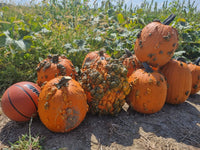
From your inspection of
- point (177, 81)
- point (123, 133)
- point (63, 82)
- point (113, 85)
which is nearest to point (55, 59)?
point (63, 82)

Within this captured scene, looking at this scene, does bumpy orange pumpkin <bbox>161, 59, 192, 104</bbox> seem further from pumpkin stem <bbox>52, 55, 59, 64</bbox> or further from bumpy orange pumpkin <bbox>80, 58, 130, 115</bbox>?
pumpkin stem <bbox>52, 55, 59, 64</bbox>

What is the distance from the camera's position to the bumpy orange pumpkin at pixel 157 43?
2.32m

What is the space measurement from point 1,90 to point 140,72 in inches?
95.2

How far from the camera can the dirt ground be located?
1.82 meters

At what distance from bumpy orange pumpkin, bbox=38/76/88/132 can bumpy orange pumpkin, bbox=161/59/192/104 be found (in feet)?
4.56

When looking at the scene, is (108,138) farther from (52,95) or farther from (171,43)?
(171,43)

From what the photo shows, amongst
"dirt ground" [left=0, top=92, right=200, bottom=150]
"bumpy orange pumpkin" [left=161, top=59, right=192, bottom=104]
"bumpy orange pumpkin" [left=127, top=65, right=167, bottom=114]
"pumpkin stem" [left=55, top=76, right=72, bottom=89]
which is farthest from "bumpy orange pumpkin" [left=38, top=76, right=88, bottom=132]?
"bumpy orange pumpkin" [left=161, top=59, right=192, bottom=104]

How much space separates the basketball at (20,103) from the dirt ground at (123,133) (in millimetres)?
153

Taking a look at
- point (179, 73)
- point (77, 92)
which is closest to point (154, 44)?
point (179, 73)

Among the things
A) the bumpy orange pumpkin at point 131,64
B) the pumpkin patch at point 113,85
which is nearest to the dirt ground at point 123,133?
the pumpkin patch at point 113,85

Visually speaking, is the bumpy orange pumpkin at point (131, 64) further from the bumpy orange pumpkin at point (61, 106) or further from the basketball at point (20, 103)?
the basketball at point (20, 103)

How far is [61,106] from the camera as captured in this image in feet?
6.00

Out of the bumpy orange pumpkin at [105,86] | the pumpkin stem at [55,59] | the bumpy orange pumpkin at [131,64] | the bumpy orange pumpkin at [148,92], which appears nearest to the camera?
the bumpy orange pumpkin at [105,86]

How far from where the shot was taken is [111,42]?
396 cm
